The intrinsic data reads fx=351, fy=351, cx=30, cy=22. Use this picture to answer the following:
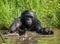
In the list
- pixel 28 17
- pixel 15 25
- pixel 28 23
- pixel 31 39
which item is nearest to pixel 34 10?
pixel 28 17

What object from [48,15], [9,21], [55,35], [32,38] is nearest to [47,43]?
[32,38]

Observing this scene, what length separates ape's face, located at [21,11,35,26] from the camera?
10.6 meters

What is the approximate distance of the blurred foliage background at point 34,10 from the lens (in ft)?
37.3

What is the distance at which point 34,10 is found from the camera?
1194 centimetres

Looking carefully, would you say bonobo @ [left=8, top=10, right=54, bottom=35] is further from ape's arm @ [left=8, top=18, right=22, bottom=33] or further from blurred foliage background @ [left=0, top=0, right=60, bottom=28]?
blurred foliage background @ [left=0, top=0, right=60, bottom=28]

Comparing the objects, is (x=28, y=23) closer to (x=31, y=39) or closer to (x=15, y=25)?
(x=15, y=25)

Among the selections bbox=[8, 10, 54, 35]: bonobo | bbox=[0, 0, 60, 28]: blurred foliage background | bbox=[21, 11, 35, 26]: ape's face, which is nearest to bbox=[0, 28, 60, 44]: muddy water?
bbox=[8, 10, 54, 35]: bonobo

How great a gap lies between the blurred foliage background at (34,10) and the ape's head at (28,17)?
74 cm

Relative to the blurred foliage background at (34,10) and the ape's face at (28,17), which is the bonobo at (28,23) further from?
the blurred foliage background at (34,10)

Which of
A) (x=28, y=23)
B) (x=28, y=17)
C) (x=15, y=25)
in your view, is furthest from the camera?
(x=28, y=17)

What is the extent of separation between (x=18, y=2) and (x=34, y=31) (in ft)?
5.84

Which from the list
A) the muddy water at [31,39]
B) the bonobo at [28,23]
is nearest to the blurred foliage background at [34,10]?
the bonobo at [28,23]

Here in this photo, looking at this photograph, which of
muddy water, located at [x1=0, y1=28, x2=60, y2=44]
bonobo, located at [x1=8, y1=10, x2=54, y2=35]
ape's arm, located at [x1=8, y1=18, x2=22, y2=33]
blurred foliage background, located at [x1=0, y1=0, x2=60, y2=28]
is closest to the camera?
muddy water, located at [x1=0, y1=28, x2=60, y2=44]

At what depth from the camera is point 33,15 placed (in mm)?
10930
